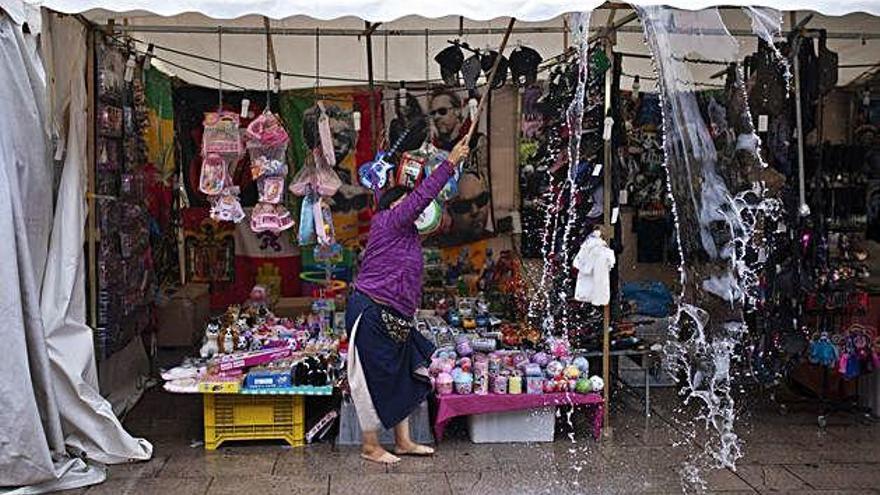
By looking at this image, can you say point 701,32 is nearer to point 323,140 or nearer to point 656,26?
point 656,26

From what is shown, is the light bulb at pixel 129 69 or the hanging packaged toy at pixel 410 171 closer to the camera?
the hanging packaged toy at pixel 410 171

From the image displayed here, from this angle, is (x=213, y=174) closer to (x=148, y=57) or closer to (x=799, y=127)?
(x=148, y=57)

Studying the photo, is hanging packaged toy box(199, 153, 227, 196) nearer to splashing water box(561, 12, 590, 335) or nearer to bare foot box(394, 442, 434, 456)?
bare foot box(394, 442, 434, 456)

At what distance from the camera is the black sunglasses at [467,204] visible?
26.5ft

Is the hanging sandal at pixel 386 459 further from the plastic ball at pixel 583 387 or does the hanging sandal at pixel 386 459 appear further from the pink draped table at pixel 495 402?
the plastic ball at pixel 583 387

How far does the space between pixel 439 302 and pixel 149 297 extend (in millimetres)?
2267

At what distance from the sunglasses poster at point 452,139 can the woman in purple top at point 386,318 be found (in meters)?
2.03

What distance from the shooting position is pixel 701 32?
194 inches

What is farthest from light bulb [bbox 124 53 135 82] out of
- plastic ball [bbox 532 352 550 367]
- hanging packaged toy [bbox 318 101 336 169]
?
plastic ball [bbox 532 352 550 367]

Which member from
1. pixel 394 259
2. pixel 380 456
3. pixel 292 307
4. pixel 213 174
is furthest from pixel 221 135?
pixel 380 456

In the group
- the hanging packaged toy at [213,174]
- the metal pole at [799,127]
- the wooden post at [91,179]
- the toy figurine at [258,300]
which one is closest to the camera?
the wooden post at [91,179]

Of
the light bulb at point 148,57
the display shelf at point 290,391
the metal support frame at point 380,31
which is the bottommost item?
the display shelf at point 290,391

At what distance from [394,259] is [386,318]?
0.33m

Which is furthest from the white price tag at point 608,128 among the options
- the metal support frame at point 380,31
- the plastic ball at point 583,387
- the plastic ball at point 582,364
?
the plastic ball at point 583,387
